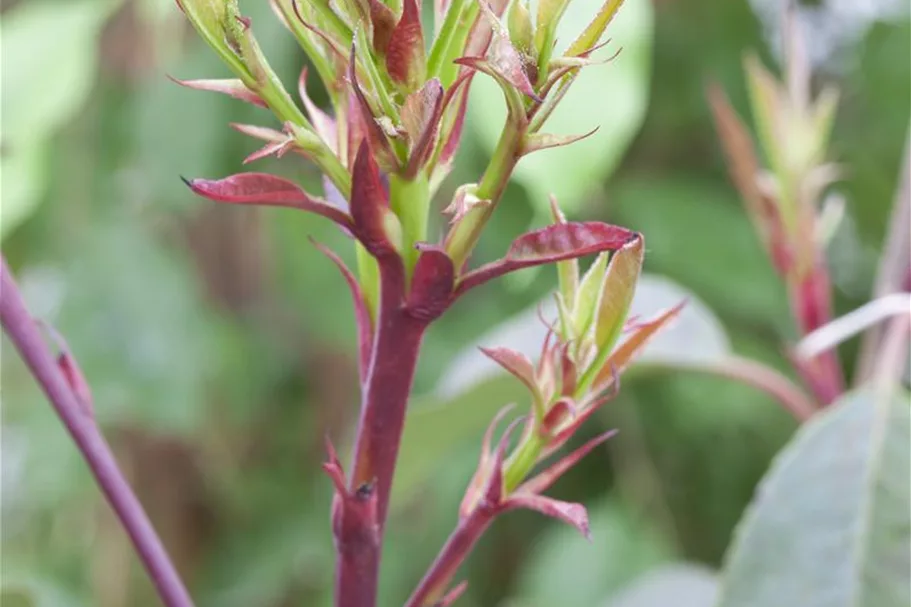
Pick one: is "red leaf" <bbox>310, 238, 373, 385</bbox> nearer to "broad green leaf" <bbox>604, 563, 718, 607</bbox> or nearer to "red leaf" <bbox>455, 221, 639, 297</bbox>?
"red leaf" <bbox>455, 221, 639, 297</bbox>

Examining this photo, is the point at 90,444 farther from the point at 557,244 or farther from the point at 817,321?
the point at 817,321

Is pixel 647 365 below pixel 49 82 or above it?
below

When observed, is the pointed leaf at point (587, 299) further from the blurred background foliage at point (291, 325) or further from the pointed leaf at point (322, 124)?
the blurred background foliage at point (291, 325)

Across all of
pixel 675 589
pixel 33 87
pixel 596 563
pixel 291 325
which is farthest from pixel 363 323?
pixel 291 325

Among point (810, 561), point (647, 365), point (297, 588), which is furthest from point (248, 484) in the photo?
point (810, 561)

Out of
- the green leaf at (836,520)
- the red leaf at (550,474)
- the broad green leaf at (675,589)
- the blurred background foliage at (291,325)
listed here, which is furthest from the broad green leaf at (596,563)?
the red leaf at (550,474)

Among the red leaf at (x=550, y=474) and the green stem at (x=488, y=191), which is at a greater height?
the green stem at (x=488, y=191)

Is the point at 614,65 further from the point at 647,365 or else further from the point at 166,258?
the point at 166,258
